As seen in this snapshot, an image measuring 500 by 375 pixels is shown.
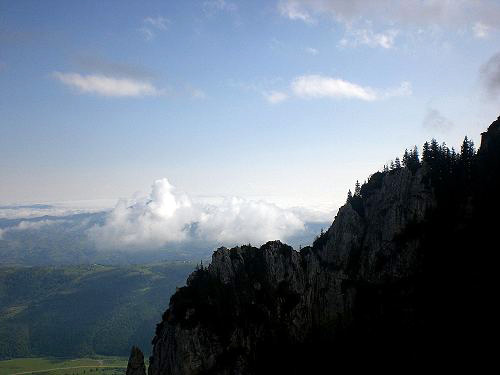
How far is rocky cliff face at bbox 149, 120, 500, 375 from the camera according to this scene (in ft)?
354

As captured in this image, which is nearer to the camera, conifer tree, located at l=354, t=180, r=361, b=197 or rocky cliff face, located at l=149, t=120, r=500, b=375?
rocky cliff face, located at l=149, t=120, r=500, b=375

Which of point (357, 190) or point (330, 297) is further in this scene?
point (357, 190)

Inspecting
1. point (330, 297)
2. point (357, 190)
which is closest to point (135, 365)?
point (330, 297)

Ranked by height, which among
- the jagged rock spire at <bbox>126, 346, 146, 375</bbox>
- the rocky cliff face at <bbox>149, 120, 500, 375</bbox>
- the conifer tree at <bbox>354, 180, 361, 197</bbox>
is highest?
the conifer tree at <bbox>354, 180, 361, 197</bbox>

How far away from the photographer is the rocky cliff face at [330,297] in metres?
108

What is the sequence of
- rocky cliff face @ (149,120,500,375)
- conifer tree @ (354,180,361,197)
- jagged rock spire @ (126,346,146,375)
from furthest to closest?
conifer tree @ (354,180,361,197) < jagged rock spire @ (126,346,146,375) < rocky cliff face @ (149,120,500,375)

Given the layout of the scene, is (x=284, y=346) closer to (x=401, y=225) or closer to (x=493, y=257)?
(x=401, y=225)

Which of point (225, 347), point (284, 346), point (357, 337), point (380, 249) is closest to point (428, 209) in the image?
point (380, 249)

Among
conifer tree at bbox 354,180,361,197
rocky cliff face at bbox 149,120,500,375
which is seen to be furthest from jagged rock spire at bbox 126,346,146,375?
conifer tree at bbox 354,180,361,197

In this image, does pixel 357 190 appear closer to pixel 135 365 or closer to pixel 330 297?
pixel 330 297

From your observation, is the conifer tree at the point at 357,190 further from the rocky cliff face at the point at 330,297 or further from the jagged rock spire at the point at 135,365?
the jagged rock spire at the point at 135,365

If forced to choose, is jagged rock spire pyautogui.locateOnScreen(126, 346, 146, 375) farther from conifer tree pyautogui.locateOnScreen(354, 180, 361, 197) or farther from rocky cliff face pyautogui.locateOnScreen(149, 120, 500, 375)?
conifer tree pyautogui.locateOnScreen(354, 180, 361, 197)

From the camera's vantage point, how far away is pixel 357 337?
112750 mm

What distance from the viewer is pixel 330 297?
4978 inches
